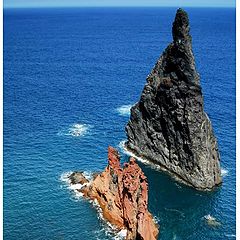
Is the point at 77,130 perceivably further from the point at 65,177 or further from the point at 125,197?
the point at 125,197

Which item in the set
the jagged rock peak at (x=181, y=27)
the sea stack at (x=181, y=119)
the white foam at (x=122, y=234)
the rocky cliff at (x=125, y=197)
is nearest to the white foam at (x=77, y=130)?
the sea stack at (x=181, y=119)

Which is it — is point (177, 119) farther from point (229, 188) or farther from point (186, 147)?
point (229, 188)

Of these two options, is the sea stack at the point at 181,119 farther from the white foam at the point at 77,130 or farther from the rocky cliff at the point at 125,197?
the white foam at the point at 77,130

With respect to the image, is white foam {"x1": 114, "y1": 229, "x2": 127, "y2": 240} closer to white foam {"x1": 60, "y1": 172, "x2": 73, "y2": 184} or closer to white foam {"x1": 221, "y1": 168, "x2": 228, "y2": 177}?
white foam {"x1": 60, "y1": 172, "x2": 73, "y2": 184}

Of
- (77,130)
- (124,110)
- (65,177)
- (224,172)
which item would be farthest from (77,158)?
(124,110)

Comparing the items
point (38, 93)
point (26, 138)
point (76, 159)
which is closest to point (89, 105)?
point (38, 93)

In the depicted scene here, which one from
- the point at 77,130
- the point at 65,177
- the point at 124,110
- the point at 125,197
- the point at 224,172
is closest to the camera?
the point at 125,197
